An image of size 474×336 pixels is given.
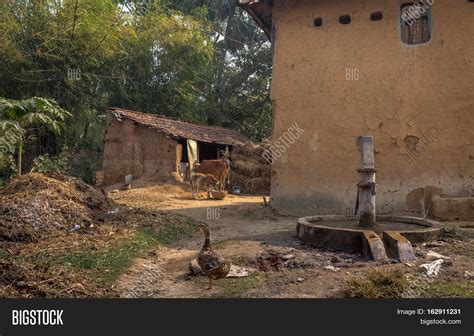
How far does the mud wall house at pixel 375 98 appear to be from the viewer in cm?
910

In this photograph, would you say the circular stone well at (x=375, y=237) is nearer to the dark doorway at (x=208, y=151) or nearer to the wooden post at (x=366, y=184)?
the wooden post at (x=366, y=184)

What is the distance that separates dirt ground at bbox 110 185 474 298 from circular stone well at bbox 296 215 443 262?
149 mm

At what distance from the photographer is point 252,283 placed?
4941mm

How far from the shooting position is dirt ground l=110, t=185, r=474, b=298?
15.4ft

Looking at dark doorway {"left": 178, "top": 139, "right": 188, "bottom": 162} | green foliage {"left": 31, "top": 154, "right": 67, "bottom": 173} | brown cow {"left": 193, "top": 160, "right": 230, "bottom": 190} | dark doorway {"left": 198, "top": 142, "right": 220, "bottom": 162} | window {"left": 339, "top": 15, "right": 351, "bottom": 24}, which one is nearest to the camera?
window {"left": 339, "top": 15, "right": 351, "bottom": 24}

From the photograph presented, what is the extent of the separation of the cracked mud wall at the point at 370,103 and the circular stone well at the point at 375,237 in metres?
2.03

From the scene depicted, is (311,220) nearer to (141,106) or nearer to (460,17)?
(460,17)

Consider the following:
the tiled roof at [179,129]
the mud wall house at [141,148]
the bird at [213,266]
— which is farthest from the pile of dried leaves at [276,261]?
the tiled roof at [179,129]

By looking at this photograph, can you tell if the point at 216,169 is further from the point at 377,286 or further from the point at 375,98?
the point at 377,286

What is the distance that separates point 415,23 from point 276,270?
6.82 m

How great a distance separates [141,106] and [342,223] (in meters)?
17.7

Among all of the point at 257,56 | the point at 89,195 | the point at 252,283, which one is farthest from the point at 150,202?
the point at 257,56

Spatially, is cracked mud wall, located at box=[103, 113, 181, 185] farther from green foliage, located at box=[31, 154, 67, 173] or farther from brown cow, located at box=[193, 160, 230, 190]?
green foliage, located at box=[31, 154, 67, 173]

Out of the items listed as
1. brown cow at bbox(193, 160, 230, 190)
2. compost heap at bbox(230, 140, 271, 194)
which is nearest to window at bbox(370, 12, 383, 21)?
brown cow at bbox(193, 160, 230, 190)
